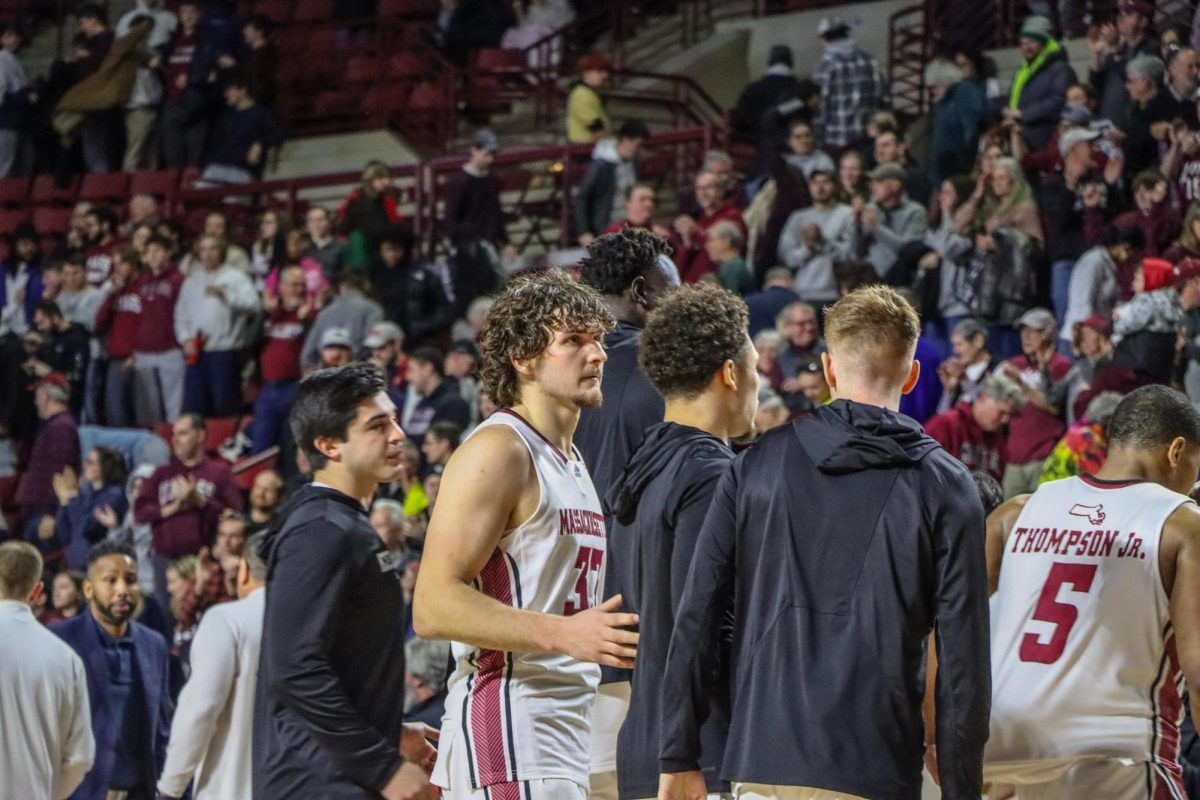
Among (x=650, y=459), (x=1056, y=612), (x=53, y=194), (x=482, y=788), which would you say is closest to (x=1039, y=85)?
(x=1056, y=612)

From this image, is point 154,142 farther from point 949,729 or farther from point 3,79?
point 949,729

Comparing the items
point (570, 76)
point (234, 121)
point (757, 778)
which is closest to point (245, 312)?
point (234, 121)

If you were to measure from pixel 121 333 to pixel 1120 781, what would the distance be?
12022mm

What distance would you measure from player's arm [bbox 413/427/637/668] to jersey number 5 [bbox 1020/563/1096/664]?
1.77 m

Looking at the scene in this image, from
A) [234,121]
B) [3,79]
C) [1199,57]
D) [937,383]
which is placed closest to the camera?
[937,383]

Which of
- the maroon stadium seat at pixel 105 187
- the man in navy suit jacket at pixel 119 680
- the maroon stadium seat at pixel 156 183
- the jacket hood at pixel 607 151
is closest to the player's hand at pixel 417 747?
the man in navy suit jacket at pixel 119 680

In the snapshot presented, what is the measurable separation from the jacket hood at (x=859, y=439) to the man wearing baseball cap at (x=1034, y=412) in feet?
19.4

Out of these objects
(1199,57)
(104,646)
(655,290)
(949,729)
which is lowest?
(104,646)

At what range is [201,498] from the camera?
12.5 meters

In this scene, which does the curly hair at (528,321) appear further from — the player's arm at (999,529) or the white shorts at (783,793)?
the player's arm at (999,529)

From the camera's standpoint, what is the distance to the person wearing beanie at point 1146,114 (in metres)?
11.8

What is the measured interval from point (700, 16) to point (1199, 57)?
8760 millimetres

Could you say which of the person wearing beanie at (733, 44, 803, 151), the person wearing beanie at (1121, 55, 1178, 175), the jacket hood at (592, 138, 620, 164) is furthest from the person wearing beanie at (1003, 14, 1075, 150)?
the jacket hood at (592, 138, 620, 164)

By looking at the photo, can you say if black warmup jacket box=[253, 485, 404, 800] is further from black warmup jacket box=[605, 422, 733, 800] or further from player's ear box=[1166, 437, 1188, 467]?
player's ear box=[1166, 437, 1188, 467]
